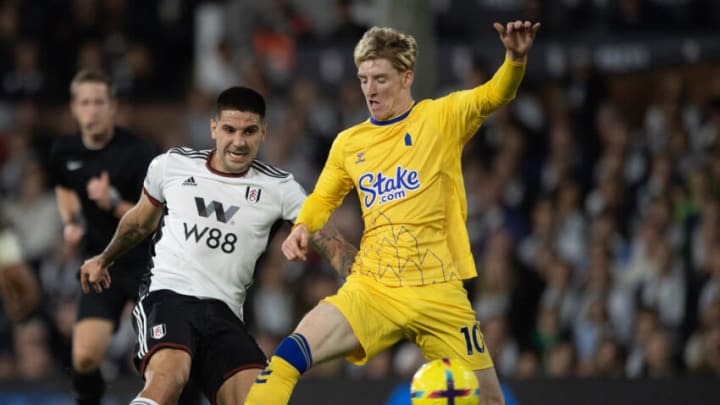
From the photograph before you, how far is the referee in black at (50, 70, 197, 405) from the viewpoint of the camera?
840cm

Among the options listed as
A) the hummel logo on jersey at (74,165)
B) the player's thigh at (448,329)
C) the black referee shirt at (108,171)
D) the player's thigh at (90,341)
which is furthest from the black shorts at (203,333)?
the hummel logo on jersey at (74,165)

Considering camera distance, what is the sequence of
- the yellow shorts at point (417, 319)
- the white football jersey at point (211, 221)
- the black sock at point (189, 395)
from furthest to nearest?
the black sock at point (189, 395) < the white football jersey at point (211, 221) < the yellow shorts at point (417, 319)

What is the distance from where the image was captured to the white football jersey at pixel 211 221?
6949 millimetres

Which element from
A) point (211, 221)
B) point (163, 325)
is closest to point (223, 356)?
point (163, 325)

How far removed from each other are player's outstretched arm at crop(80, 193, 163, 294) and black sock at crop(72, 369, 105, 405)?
1.46 m

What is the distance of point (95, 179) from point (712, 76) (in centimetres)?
683

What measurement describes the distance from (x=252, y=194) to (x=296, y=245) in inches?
27.2

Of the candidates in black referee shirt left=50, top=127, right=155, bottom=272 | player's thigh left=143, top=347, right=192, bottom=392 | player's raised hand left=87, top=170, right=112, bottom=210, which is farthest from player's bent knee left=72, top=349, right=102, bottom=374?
player's thigh left=143, top=347, right=192, bottom=392

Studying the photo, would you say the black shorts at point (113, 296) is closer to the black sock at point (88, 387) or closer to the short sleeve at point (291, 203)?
the black sock at point (88, 387)

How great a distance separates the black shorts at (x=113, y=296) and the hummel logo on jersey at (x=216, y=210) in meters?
1.63

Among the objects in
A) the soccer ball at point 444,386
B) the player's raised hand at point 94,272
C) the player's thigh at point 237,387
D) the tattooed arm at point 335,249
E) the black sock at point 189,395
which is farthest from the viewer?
the black sock at point 189,395

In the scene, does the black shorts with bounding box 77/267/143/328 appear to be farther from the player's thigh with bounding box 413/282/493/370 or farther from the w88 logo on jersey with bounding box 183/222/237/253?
the player's thigh with bounding box 413/282/493/370

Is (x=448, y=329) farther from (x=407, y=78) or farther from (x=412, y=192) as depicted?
(x=407, y=78)

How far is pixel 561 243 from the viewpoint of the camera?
39.1ft
